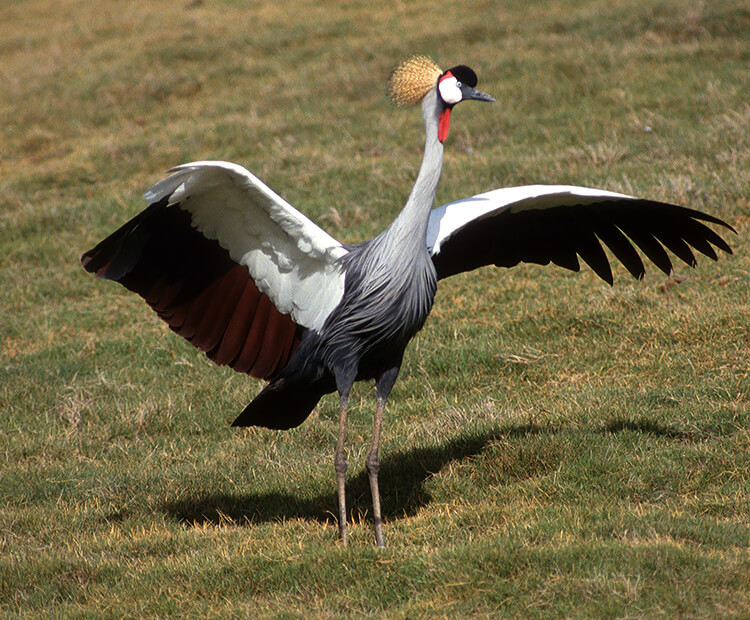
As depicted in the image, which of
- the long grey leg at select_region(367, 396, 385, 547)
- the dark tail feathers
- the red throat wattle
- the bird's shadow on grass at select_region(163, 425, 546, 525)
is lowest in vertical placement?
the bird's shadow on grass at select_region(163, 425, 546, 525)

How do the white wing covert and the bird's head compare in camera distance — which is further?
the bird's head

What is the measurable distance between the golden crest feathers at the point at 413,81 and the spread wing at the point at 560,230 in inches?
27.0

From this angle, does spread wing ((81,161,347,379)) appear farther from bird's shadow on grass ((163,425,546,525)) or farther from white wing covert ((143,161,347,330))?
bird's shadow on grass ((163,425,546,525))

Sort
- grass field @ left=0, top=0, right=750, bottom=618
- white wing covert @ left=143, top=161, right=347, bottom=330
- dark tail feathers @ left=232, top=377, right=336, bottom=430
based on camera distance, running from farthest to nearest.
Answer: dark tail feathers @ left=232, top=377, right=336, bottom=430 → white wing covert @ left=143, top=161, right=347, bottom=330 → grass field @ left=0, top=0, right=750, bottom=618

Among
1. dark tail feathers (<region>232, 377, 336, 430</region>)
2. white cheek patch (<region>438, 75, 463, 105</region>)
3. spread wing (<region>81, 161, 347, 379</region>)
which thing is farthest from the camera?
dark tail feathers (<region>232, 377, 336, 430</region>)

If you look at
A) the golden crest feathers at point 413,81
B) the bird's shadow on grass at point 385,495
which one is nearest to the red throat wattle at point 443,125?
the golden crest feathers at point 413,81

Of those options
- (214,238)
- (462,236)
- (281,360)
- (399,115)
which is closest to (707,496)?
(462,236)

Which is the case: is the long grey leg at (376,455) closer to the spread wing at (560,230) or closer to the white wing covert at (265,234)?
the white wing covert at (265,234)

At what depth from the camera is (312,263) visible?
468 cm

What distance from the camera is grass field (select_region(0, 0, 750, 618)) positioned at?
3.93 m

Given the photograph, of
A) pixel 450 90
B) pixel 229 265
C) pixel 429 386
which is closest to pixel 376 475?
pixel 229 265

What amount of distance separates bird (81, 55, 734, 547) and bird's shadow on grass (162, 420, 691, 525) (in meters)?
0.39

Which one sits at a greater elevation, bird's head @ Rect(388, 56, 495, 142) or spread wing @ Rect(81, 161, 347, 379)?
bird's head @ Rect(388, 56, 495, 142)

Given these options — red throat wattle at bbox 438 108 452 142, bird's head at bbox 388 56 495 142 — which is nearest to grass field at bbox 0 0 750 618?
red throat wattle at bbox 438 108 452 142
